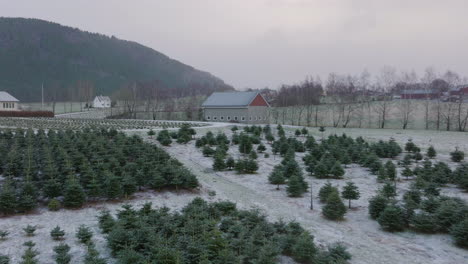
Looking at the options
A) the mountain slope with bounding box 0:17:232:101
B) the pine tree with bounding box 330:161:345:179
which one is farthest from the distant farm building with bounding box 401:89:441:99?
the mountain slope with bounding box 0:17:232:101

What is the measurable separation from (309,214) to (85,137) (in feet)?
56.8

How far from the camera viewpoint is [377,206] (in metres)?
11.2

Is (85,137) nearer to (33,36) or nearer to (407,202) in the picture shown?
(407,202)

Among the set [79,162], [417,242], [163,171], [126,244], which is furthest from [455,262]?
[79,162]

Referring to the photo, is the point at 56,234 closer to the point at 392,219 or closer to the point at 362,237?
the point at 362,237

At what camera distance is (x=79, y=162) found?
15.4m

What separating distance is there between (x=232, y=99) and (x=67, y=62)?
455 ft

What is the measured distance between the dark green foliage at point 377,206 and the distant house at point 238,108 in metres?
40.2

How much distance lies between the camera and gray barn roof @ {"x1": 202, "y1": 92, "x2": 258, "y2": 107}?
52625mm

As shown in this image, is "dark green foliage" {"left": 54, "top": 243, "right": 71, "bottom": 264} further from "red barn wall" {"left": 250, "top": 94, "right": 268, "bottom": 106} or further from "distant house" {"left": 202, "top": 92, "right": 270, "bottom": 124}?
"red barn wall" {"left": 250, "top": 94, "right": 268, "bottom": 106}

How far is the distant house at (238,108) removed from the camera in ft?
171

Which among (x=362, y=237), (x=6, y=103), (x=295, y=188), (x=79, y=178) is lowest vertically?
(x=362, y=237)

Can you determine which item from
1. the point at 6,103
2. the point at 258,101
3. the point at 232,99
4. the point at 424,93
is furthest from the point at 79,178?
the point at 424,93

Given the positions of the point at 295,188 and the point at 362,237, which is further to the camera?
the point at 295,188
